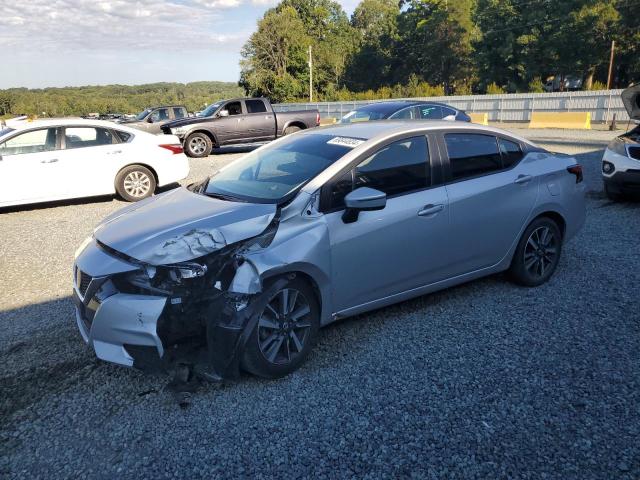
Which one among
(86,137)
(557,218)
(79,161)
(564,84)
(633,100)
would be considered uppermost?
(564,84)

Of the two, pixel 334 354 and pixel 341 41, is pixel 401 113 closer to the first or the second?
pixel 334 354

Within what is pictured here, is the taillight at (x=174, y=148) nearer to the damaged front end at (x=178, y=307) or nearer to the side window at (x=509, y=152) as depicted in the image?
the side window at (x=509, y=152)

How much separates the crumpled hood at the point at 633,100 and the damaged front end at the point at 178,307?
7.22m

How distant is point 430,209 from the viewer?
407 cm

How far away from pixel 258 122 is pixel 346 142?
1293 centimetres

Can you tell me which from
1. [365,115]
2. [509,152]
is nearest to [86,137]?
[365,115]

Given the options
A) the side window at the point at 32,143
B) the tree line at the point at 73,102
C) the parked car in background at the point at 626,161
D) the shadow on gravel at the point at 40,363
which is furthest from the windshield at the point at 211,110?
the shadow on gravel at the point at 40,363

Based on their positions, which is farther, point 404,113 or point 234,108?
point 234,108

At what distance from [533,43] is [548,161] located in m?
50.3

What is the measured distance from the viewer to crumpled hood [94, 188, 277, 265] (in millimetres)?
3221

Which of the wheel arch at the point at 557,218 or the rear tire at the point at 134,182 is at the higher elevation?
the wheel arch at the point at 557,218

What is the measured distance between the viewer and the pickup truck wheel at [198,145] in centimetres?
1578

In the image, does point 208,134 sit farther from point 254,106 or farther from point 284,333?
point 284,333

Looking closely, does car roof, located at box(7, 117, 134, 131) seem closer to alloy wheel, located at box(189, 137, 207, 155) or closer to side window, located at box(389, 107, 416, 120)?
side window, located at box(389, 107, 416, 120)
